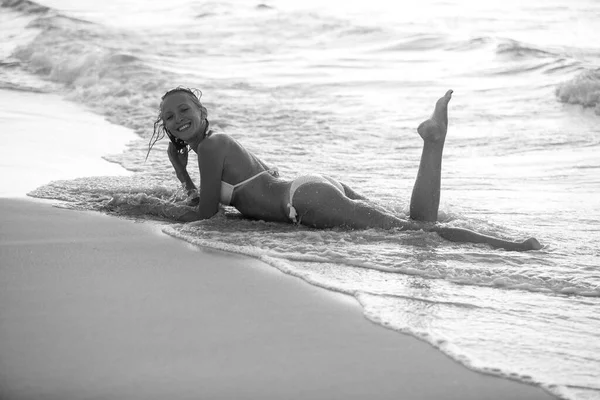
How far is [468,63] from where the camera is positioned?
1384cm

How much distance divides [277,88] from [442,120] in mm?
7487

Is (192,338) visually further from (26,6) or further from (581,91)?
(26,6)

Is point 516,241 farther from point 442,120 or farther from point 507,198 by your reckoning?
point 507,198

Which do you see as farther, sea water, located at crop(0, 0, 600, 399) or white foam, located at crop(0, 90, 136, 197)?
white foam, located at crop(0, 90, 136, 197)

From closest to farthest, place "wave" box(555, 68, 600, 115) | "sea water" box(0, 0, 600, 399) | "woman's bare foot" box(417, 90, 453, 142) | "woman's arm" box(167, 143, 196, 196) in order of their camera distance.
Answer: "sea water" box(0, 0, 600, 399), "woman's bare foot" box(417, 90, 453, 142), "woman's arm" box(167, 143, 196, 196), "wave" box(555, 68, 600, 115)

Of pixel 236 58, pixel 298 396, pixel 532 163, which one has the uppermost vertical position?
pixel 236 58

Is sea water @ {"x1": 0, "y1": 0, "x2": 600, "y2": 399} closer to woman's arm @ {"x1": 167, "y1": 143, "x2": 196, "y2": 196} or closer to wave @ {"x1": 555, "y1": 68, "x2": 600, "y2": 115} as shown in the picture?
wave @ {"x1": 555, "y1": 68, "x2": 600, "y2": 115}

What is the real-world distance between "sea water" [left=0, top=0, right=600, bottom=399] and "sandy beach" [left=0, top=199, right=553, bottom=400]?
0.17m

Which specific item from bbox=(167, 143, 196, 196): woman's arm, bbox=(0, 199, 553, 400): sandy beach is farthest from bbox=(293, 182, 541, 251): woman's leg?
bbox=(167, 143, 196, 196): woman's arm

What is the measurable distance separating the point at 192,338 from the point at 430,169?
2237 millimetres

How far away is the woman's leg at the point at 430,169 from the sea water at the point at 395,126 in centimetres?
28

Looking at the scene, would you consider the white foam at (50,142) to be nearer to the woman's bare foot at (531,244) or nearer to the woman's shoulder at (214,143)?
the woman's shoulder at (214,143)

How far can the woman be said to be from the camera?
521 centimetres

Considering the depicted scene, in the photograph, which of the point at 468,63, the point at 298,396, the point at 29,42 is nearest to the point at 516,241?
the point at 298,396
